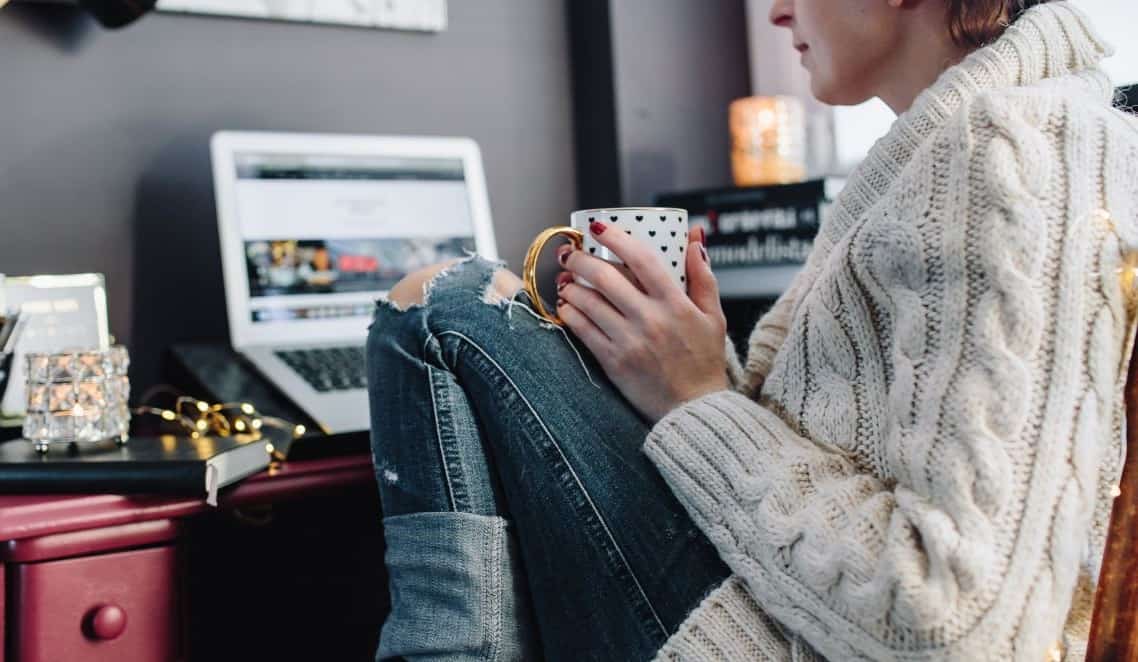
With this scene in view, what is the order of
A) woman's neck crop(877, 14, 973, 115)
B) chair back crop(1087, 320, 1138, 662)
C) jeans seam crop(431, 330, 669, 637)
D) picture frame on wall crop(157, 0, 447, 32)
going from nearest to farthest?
chair back crop(1087, 320, 1138, 662) < jeans seam crop(431, 330, 669, 637) < woman's neck crop(877, 14, 973, 115) < picture frame on wall crop(157, 0, 447, 32)

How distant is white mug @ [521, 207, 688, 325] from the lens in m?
0.76

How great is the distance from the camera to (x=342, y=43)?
1531 mm

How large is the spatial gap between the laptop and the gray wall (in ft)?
0.41

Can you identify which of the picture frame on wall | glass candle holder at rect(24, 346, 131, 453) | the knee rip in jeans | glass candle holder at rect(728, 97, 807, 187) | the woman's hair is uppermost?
the picture frame on wall

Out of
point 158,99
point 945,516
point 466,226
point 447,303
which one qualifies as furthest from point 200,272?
point 945,516

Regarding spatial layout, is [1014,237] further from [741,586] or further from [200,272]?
[200,272]

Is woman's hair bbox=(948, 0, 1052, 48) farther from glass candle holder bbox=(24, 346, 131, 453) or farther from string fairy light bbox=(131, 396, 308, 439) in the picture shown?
glass candle holder bbox=(24, 346, 131, 453)

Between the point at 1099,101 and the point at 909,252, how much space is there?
0.18 m

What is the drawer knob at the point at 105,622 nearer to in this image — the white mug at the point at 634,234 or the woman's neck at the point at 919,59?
the white mug at the point at 634,234

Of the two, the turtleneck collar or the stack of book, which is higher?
the turtleneck collar

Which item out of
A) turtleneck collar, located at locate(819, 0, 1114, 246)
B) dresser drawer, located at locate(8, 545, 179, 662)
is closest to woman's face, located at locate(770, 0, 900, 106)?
turtleneck collar, located at locate(819, 0, 1114, 246)

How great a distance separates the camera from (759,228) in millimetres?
1500

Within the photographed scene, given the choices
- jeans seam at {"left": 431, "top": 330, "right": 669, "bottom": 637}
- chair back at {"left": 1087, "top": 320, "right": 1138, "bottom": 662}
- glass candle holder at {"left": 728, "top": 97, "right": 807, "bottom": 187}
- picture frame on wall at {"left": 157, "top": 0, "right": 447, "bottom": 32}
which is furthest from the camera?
glass candle holder at {"left": 728, "top": 97, "right": 807, "bottom": 187}

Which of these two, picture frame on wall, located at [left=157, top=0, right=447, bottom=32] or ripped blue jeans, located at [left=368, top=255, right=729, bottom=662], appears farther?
picture frame on wall, located at [left=157, top=0, right=447, bottom=32]
